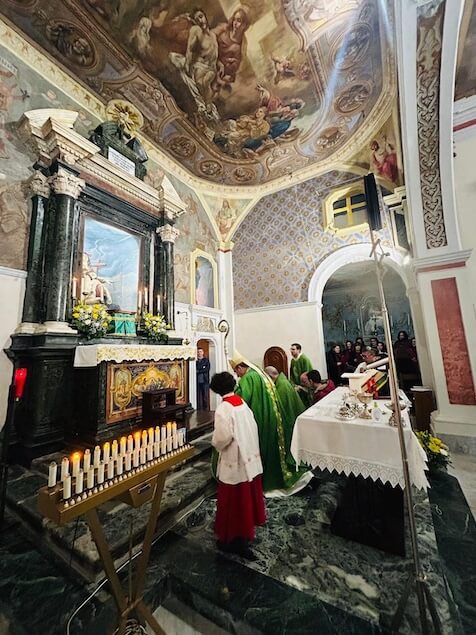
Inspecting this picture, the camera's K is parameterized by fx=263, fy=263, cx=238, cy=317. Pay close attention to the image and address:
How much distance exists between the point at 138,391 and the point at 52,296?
211 centimetres

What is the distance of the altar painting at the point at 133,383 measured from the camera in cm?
406

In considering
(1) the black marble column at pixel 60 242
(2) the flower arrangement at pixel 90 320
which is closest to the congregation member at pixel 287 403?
(2) the flower arrangement at pixel 90 320

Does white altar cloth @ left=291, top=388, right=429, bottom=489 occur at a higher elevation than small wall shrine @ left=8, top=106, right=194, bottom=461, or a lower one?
lower

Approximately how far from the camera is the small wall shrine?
3.96 meters

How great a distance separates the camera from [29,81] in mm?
4914

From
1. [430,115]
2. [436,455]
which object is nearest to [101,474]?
[436,455]

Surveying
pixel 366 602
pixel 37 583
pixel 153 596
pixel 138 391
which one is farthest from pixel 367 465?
pixel 138 391

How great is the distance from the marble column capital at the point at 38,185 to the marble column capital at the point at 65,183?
12 cm

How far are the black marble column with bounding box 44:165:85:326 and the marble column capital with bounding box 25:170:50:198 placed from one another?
137 mm

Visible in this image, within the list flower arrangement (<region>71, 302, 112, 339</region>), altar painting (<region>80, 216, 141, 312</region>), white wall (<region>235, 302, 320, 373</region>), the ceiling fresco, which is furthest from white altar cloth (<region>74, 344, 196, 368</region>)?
the ceiling fresco

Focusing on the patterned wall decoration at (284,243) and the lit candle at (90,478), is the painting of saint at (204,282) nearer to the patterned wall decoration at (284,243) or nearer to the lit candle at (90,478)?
the patterned wall decoration at (284,243)

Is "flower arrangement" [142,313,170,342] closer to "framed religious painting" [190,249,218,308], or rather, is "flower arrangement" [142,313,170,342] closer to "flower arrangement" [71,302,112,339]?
"flower arrangement" [71,302,112,339]

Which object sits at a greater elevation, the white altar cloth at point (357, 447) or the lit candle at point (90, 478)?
the lit candle at point (90, 478)

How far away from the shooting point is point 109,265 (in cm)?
559
